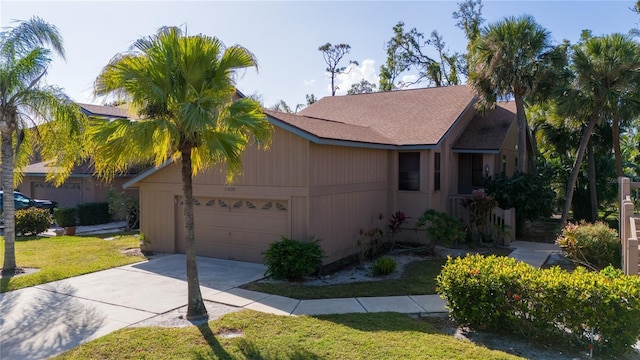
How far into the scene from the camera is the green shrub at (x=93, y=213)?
20.4 metres

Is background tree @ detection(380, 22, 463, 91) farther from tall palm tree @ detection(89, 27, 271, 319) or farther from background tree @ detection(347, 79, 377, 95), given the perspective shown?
tall palm tree @ detection(89, 27, 271, 319)

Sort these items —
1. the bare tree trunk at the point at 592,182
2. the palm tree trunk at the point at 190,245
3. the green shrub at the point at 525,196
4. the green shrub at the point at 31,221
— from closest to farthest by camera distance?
the palm tree trunk at the point at 190,245 < the green shrub at the point at 525,196 < the green shrub at the point at 31,221 < the bare tree trunk at the point at 592,182

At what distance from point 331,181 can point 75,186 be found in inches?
673

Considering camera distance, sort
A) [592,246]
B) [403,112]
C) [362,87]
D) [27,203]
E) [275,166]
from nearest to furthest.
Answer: [592,246]
[275,166]
[403,112]
[27,203]
[362,87]

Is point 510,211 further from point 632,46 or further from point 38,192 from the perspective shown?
point 38,192

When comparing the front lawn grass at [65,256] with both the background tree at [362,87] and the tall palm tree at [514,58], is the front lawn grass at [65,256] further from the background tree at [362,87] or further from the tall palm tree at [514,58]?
the background tree at [362,87]

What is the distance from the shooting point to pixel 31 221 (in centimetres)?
1745

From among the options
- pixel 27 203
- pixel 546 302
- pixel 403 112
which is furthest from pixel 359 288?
pixel 27 203

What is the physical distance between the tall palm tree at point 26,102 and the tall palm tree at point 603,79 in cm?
1596

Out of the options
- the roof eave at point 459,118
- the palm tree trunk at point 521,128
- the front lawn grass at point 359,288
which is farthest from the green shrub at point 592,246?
the palm tree trunk at point 521,128

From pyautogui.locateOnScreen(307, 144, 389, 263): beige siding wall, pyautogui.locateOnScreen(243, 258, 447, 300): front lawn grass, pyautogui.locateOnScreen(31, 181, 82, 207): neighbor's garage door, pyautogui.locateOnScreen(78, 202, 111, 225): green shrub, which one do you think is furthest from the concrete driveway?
pyautogui.locateOnScreen(31, 181, 82, 207): neighbor's garage door

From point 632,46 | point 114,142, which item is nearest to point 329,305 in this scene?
point 114,142

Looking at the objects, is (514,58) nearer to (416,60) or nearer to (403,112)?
(403,112)

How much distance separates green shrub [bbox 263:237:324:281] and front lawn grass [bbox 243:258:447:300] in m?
0.34
